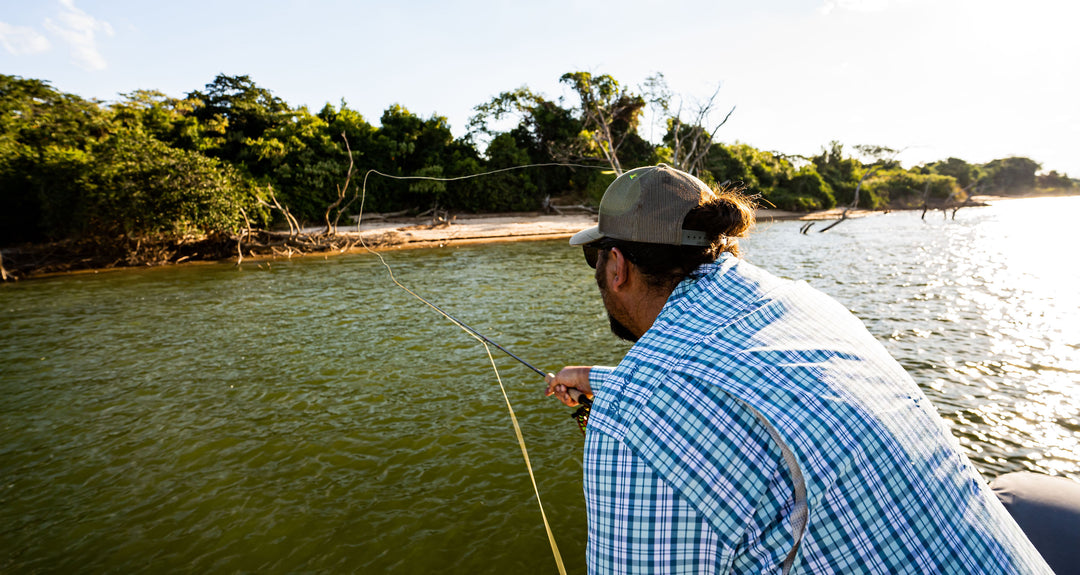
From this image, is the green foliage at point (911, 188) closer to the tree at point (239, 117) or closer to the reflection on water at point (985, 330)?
the reflection on water at point (985, 330)

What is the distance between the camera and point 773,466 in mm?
1079

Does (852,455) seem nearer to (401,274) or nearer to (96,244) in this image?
(401,274)

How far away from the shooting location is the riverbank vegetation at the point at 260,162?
19.9 meters

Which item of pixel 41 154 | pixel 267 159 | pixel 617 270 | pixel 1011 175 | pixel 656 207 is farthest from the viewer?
pixel 1011 175

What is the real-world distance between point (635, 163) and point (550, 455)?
3725cm

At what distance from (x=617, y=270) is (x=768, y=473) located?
785 mm

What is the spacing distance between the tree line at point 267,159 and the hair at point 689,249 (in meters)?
6.53

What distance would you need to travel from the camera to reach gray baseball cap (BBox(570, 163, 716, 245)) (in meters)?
1.59

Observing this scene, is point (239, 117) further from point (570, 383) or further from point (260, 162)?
point (570, 383)

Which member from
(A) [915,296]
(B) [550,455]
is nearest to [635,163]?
(A) [915,296]

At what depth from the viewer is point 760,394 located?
→ 1108 millimetres

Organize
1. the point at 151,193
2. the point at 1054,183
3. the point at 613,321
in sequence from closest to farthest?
1. the point at 613,321
2. the point at 151,193
3. the point at 1054,183

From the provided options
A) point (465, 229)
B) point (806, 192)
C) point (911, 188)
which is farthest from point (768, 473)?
point (911, 188)

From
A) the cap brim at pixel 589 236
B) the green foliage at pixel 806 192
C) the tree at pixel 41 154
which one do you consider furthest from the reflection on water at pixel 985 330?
the green foliage at pixel 806 192
